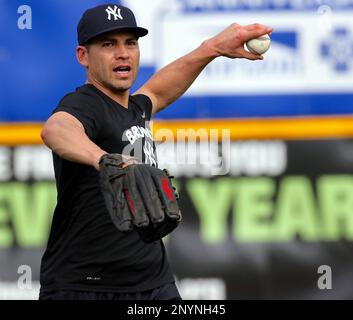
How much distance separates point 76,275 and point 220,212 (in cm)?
225

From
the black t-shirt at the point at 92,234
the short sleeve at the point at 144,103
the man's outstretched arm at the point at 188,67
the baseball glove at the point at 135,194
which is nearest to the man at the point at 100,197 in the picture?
the black t-shirt at the point at 92,234

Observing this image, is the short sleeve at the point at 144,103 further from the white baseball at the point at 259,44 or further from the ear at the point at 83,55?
the white baseball at the point at 259,44

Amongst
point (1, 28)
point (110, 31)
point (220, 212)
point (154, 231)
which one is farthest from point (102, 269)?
point (1, 28)

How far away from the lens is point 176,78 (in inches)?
207

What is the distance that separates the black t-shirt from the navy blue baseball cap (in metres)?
0.29

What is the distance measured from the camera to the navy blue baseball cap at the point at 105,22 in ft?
14.6

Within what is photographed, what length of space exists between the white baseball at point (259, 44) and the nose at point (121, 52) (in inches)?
29.0

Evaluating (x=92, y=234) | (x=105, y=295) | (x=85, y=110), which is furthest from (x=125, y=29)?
(x=105, y=295)

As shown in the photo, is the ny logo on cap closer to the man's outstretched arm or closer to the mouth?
the mouth

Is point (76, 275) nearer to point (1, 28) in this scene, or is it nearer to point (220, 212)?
point (220, 212)

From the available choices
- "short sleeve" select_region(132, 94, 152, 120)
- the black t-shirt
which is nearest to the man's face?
the black t-shirt

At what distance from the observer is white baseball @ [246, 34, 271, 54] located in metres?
4.87

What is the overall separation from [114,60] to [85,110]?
0.33m
